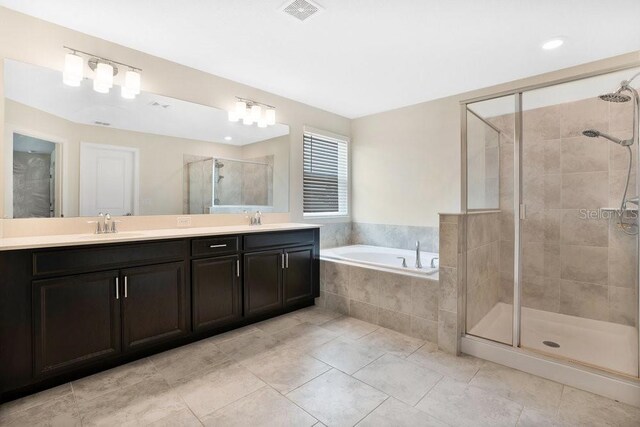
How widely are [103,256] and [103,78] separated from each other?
136cm

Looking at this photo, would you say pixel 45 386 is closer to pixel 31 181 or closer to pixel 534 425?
pixel 31 181

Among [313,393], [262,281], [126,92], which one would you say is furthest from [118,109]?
[313,393]

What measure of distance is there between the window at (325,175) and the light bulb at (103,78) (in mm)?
2079

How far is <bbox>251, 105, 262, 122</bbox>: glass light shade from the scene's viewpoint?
10.6 ft

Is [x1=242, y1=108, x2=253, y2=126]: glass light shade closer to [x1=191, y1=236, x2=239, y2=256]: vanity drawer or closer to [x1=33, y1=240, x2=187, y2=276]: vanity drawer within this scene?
[x1=191, y1=236, x2=239, y2=256]: vanity drawer

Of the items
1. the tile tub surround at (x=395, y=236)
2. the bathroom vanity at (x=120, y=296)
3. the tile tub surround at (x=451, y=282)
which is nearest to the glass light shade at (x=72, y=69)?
the bathroom vanity at (x=120, y=296)

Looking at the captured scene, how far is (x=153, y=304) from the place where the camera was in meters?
2.12

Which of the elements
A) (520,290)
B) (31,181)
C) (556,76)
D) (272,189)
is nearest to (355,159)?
(272,189)

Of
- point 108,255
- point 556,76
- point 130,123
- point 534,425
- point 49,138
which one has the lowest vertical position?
point 534,425

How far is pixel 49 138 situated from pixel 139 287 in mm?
1226

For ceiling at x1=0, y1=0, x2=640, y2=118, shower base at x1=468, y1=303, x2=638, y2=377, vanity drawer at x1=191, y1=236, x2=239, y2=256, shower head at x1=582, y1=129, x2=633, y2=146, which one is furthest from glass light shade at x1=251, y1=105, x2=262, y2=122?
shower head at x1=582, y1=129, x2=633, y2=146

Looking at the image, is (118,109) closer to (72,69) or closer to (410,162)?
(72,69)

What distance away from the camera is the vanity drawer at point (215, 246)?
235cm

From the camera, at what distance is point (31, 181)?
2.02 m
